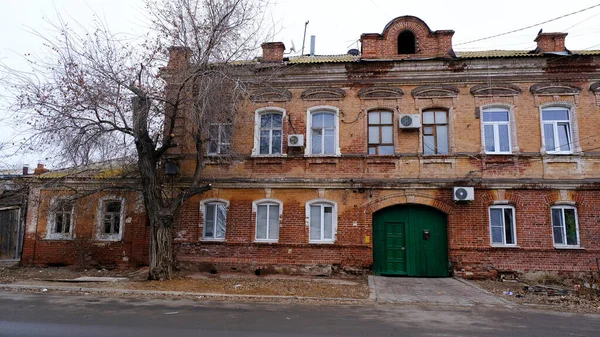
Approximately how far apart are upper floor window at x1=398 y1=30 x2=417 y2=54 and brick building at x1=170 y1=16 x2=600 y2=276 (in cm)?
45

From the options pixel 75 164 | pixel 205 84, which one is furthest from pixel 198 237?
pixel 205 84

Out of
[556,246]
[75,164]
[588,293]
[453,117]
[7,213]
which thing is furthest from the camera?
[7,213]

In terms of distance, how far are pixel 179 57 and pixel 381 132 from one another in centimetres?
728

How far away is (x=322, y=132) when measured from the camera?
15.2m

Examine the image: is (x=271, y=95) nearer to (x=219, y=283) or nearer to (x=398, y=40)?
(x=398, y=40)

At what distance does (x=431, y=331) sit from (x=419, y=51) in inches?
425

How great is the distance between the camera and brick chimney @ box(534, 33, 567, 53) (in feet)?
47.9

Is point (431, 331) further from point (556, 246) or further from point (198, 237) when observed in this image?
point (198, 237)

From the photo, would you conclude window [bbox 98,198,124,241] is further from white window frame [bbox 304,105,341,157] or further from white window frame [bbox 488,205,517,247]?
white window frame [bbox 488,205,517,247]

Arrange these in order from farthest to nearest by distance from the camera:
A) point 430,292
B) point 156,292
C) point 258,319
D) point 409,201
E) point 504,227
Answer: point 409,201, point 504,227, point 430,292, point 156,292, point 258,319

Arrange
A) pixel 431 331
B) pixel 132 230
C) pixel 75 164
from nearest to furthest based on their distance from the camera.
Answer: pixel 431 331, pixel 75 164, pixel 132 230

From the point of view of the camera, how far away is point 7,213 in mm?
20734

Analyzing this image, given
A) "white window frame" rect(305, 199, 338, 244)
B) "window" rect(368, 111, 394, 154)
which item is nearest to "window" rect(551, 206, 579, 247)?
"window" rect(368, 111, 394, 154)

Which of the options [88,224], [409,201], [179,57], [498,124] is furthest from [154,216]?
[498,124]
